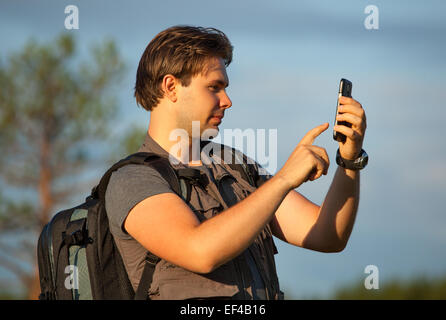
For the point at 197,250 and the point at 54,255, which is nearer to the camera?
the point at 197,250

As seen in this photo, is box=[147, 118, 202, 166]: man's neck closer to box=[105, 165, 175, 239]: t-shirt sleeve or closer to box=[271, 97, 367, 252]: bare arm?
box=[105, 165, 175, 239]: t-shirt sleeve

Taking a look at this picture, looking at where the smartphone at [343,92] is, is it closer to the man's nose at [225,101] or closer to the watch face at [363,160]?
the watch face at [363,160]

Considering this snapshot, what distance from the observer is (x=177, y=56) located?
3375mm

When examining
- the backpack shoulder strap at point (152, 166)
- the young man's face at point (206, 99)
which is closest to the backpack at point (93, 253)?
the backpack shoulder strap at point (152, 166)

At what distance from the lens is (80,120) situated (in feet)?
56.2

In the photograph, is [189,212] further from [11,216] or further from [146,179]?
[11,216]

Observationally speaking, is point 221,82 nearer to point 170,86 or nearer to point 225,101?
point 225,101

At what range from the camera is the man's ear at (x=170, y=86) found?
3383 millimetres

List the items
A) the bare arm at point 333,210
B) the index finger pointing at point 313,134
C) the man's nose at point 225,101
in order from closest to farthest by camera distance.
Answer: the index finger pointing at point 313,134 → the bare arm at point 333,210 → the man's nose at point 225,101

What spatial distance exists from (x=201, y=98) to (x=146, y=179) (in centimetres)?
62

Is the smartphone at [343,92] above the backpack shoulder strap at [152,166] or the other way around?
above

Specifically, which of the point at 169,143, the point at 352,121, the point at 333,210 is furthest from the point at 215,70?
the point at 333,210

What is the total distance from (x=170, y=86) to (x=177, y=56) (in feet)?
0.55
